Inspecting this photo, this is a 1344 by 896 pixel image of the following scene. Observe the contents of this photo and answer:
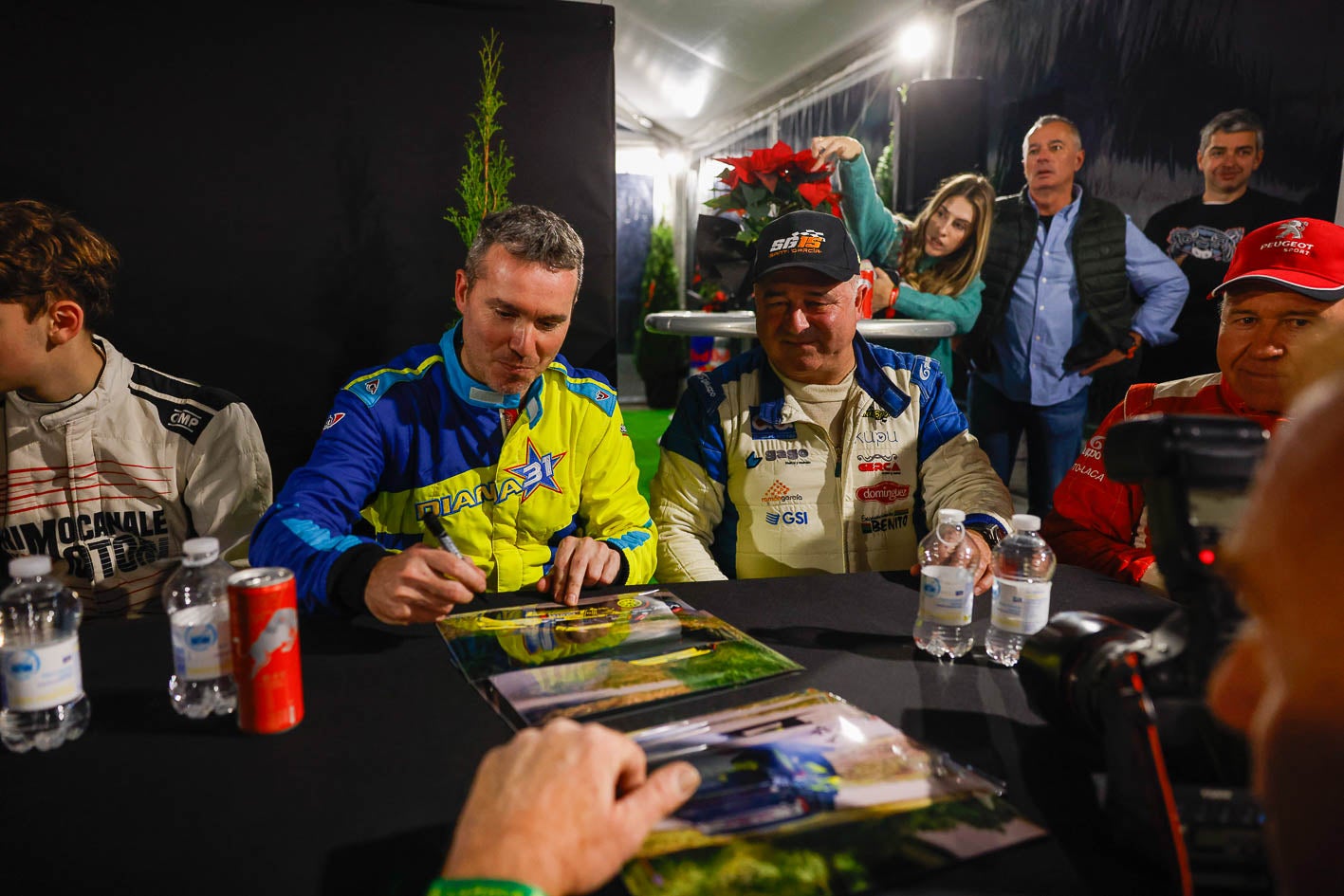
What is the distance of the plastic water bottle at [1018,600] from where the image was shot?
1151mm

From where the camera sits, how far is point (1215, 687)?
45 cm

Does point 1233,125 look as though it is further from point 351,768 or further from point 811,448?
point 351,768

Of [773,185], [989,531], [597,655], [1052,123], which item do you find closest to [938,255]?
[1052,123]

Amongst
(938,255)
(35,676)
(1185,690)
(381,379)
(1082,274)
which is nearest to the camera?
(1185,690)

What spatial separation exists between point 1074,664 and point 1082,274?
10.7 feet

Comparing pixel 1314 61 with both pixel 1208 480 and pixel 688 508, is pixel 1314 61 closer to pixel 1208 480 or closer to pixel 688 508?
pixel 688 508

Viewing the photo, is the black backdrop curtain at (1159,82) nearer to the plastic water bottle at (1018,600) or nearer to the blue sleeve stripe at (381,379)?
the plastic water bottle at (1018,600)

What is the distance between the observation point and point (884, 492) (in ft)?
6.58

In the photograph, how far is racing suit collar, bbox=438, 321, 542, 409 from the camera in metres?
1.79

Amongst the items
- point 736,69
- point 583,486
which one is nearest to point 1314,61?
point 583,486

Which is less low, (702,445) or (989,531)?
(702,445)

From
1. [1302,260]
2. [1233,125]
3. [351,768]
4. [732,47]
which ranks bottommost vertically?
[351,768]

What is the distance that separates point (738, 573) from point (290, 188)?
1842 millimetres

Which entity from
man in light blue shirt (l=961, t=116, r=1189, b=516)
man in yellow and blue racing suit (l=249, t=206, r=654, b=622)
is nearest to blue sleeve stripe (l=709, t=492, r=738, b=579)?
man in yellow and blue racing suit (l=249, t=206, r=654, b=622)
